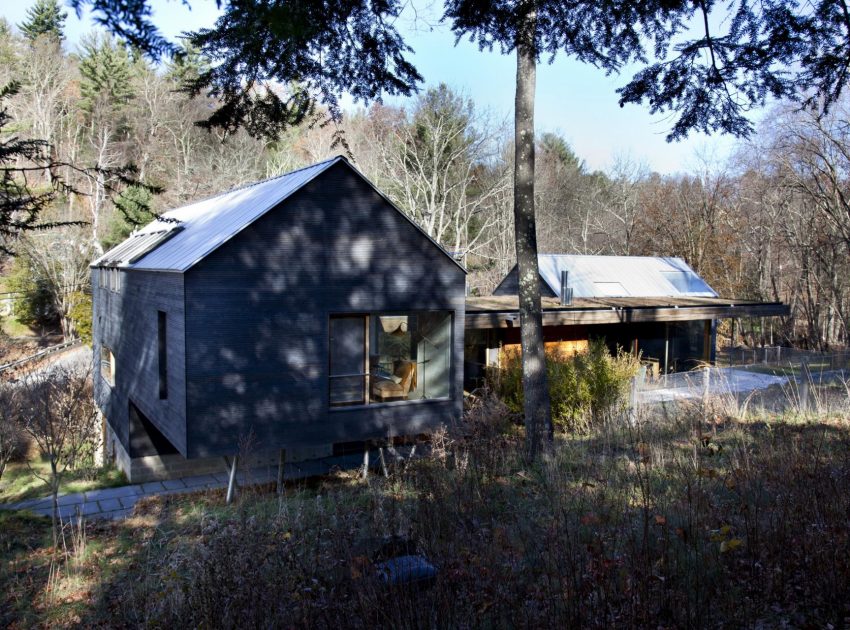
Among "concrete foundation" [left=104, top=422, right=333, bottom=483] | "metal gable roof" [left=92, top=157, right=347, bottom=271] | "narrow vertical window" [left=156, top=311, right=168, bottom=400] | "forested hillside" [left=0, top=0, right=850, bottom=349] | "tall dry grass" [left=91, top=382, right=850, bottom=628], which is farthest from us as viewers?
"forested hillside" [left=0, top=0, right=850, bottom=349]

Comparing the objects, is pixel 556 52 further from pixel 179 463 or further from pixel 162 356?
pixel 179 463

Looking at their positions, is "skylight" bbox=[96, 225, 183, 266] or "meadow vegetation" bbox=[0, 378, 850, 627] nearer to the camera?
"meadow vegetation" bbox=[0, 378, 850, 627]

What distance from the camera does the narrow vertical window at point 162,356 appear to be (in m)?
11.8

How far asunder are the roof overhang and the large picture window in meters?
2.67

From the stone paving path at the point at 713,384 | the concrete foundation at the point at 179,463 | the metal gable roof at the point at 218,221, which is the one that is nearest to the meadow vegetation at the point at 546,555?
the stone paving path at the point at 713,384

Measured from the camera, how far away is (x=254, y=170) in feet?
95.0

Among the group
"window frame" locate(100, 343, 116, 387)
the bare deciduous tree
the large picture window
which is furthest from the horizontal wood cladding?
the bare deciduous tree

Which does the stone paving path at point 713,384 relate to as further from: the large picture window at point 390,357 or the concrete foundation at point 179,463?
the concrete foundation at point 179,463

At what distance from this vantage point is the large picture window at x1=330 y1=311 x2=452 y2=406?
39.8 ft

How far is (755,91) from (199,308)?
27.9ft

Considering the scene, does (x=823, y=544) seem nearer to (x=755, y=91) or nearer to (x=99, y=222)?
(x=755, y=91)

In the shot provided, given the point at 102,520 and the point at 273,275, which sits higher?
the point at 273,275

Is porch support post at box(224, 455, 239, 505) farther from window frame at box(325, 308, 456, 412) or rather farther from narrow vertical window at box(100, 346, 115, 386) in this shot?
narrow vertical window at box(100, 346, 115, 386)

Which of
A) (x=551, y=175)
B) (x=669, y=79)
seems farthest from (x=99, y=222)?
(x=669, y=79)
